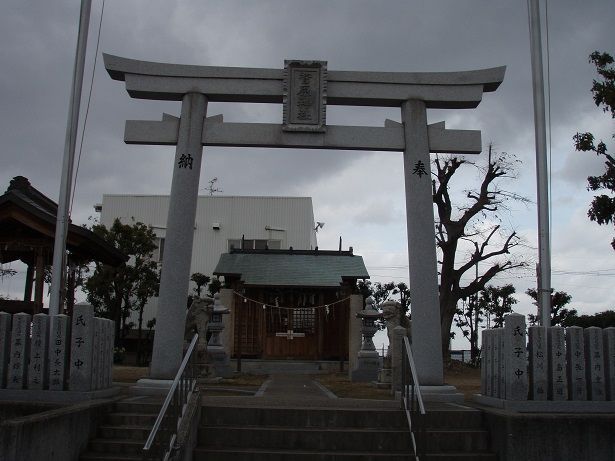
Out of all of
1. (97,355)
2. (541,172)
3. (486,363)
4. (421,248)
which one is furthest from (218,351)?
(541,172)

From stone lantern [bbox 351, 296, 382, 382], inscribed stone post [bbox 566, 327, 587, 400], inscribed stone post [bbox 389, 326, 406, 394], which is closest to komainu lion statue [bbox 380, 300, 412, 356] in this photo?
inscribed stone post [bbox 389, 326, 406, 394]

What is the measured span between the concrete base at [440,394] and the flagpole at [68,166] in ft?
20.8

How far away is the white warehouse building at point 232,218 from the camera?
35.5 metres

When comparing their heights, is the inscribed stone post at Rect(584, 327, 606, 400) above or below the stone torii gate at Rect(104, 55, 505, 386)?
below

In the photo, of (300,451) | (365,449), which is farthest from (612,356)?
(300,451)

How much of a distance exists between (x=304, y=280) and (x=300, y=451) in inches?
685

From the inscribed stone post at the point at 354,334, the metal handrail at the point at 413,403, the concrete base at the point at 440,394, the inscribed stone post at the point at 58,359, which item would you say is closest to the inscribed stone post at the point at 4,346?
the inscribed stone post at the point at 58,359

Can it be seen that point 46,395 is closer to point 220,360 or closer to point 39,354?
point 39,354

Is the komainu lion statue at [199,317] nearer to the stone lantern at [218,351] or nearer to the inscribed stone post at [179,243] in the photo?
the stone lantern at [218,351]

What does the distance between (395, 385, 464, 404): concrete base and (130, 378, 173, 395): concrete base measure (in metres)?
4.01

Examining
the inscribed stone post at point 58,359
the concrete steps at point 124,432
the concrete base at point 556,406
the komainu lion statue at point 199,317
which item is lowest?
the concrete steps at point 124,432

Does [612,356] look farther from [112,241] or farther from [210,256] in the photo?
[210,256]

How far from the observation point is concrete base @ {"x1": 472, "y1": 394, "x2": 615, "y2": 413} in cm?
857

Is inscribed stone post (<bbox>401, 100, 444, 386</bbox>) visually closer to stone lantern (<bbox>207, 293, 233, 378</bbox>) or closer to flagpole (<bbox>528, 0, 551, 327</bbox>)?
flagpole (<bbox>528, 0, 551, 327</bbox>)
